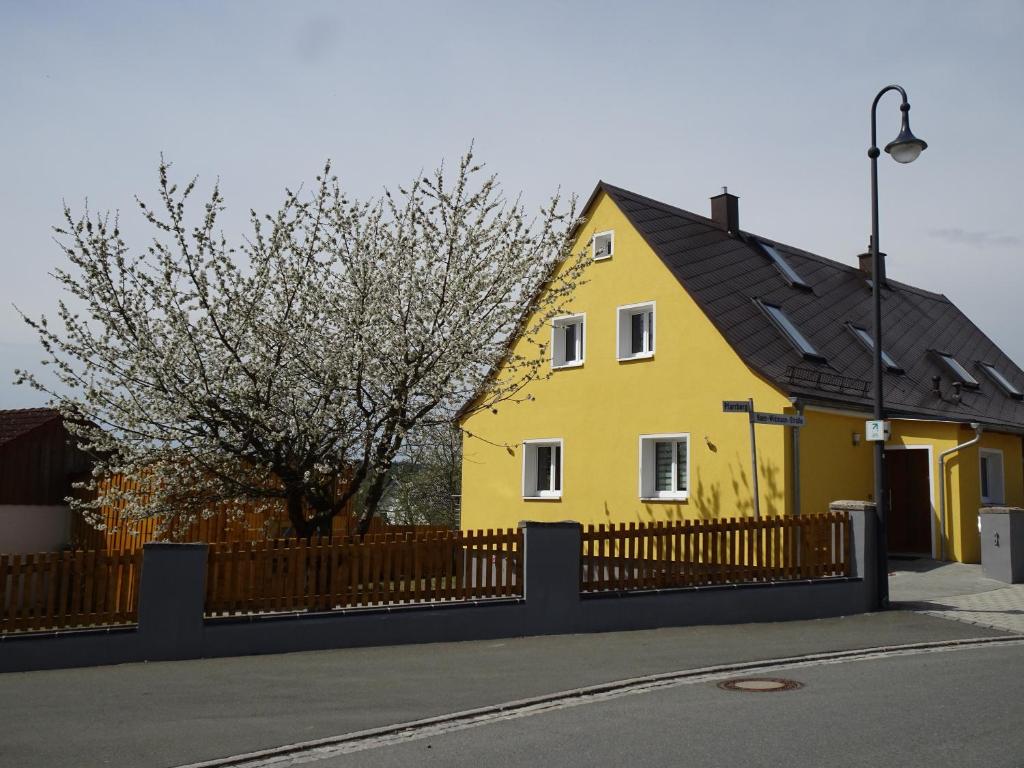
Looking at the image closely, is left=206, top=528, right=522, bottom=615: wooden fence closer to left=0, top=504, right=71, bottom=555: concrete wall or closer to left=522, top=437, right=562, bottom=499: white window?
left=522, top=437, right=562, bottom=499: white window

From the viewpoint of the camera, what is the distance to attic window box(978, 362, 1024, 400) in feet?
84.3

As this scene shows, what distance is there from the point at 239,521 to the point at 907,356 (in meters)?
16.2

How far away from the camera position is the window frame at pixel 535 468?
21734 mm

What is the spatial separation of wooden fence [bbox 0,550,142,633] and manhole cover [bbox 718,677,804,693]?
5.93 meters

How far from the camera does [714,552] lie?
13.1 metres

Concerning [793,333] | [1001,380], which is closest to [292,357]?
[793,333]

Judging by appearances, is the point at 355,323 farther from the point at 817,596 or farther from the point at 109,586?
the point at 817,596

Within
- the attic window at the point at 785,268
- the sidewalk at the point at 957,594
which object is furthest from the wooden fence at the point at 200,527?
the attic window at the point at 785,268

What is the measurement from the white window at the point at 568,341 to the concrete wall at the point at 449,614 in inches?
355

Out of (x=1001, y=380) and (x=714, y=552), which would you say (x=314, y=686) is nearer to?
(x=714, y=552)

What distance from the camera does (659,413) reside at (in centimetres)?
1989

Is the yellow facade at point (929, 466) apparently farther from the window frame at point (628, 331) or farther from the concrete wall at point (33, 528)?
the concrete wall at point (33, 528)

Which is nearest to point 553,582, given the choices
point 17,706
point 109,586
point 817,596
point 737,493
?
point 817,596

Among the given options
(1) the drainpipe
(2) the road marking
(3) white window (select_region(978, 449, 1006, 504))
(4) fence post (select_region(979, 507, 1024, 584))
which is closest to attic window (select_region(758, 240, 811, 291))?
(3) white window (select_region(978, 449, 1006, 504))
